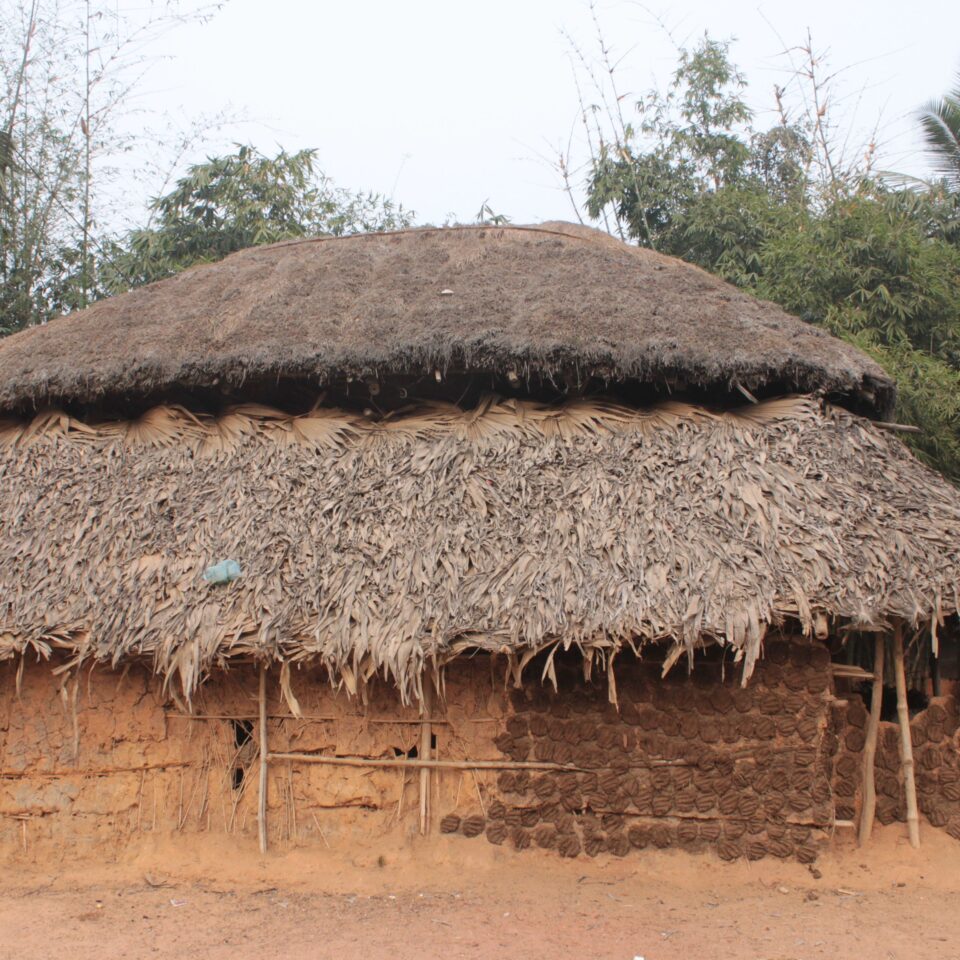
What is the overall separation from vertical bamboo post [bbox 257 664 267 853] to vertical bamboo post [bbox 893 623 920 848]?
13.3 ft

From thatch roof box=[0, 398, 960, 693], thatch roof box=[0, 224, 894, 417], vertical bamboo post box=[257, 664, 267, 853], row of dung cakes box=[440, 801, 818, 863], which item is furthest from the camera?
thatch roof box=[0, 224, 894, 417]

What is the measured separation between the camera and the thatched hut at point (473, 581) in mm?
6199

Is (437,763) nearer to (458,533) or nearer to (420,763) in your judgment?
(420,763)

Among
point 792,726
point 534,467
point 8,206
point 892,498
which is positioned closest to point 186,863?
point 534,467

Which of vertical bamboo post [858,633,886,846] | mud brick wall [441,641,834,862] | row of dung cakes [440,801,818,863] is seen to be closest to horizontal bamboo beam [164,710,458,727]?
mud brick wall [441,641,834,862]

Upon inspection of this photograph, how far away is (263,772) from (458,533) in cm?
199

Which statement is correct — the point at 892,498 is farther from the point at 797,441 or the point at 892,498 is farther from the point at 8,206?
the point at 8,206

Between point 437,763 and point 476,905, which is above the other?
point 437,763

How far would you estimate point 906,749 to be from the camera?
6.60m

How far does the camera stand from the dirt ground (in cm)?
536

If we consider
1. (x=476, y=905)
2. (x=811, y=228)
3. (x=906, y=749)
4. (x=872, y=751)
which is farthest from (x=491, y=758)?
(x=811, y=228)

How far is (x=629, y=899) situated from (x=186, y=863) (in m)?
2.82

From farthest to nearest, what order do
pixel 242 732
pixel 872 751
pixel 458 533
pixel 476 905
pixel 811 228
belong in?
pixel 811 228 < pixel 242 732 < pixel 872 751 < pixel 458 533 < pixel 476 905

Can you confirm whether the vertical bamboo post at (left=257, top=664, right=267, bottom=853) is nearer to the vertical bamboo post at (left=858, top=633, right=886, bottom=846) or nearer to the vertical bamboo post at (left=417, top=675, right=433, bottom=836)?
the vertical bamboo post at (left=417, top=675, right=433, bottom=836)
